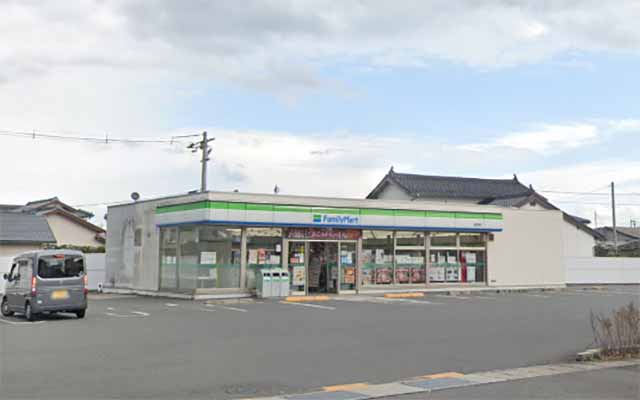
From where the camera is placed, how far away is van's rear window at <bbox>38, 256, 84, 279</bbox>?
17.9 metres

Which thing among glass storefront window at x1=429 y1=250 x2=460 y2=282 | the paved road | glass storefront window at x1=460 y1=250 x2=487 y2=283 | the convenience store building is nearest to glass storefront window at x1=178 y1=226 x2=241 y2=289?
the convenience store building

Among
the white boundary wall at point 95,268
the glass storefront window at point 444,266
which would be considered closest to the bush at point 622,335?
the glass storefront window at point 444,266

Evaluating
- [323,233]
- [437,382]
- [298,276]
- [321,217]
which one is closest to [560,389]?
[437,382]

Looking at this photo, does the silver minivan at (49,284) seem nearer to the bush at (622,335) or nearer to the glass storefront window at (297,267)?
the glass storefront window at (297,267)

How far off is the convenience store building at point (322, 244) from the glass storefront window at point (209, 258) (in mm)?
37

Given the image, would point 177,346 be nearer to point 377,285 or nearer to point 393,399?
point 393,399

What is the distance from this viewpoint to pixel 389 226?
1128 inches

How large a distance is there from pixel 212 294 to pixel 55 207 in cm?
2361

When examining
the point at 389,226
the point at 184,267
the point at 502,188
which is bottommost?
the point at 184,267

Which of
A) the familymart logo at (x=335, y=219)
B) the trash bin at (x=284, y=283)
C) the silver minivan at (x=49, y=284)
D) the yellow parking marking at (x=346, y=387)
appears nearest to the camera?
the yellow parking marking at (x=346, y=387)

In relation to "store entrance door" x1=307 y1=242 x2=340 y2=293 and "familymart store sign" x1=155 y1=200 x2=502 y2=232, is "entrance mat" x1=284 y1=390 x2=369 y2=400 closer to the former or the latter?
"familymart store sign" x1=155 y1=200 x2=502 y2=232

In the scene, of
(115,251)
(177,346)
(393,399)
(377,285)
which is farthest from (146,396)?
(115,251)

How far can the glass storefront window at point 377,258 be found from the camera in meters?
28.6

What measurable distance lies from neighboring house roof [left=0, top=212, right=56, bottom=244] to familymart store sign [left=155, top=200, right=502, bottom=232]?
959cm
